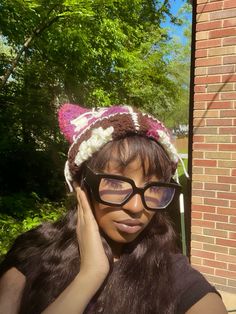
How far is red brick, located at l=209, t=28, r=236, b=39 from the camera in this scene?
3.54 metres

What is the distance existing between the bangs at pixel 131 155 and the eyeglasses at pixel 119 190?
0.04 meters

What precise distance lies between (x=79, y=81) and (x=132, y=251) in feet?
25.3

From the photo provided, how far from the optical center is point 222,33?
3.60 metres

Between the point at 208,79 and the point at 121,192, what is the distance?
2.78m

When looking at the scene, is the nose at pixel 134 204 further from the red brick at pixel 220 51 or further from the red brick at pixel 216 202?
the red brick at pixel 220 51

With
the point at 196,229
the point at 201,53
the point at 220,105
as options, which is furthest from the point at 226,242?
the point at 201,53

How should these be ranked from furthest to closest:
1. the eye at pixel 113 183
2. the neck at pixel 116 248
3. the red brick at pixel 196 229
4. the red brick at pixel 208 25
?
the red brick at pixel 196 229, the red brick at pixel 208 25, the neck at pixel 116 248, the eye at pixel 113 183

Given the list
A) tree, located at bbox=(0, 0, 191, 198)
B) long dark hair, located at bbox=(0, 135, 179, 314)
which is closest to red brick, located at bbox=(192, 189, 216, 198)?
long dark hair, located at bbox=(0, 135, 179, 314)

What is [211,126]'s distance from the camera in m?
3.71

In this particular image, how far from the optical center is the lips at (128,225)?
4.05ft

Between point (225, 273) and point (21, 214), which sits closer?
point (225, 273)

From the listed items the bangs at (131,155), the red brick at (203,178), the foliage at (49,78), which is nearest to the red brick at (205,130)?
Answer: the red brick at (203,178)

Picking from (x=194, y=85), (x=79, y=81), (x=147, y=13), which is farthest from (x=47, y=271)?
(x=147, y=13)

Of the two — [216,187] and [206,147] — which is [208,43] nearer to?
[206,147]
